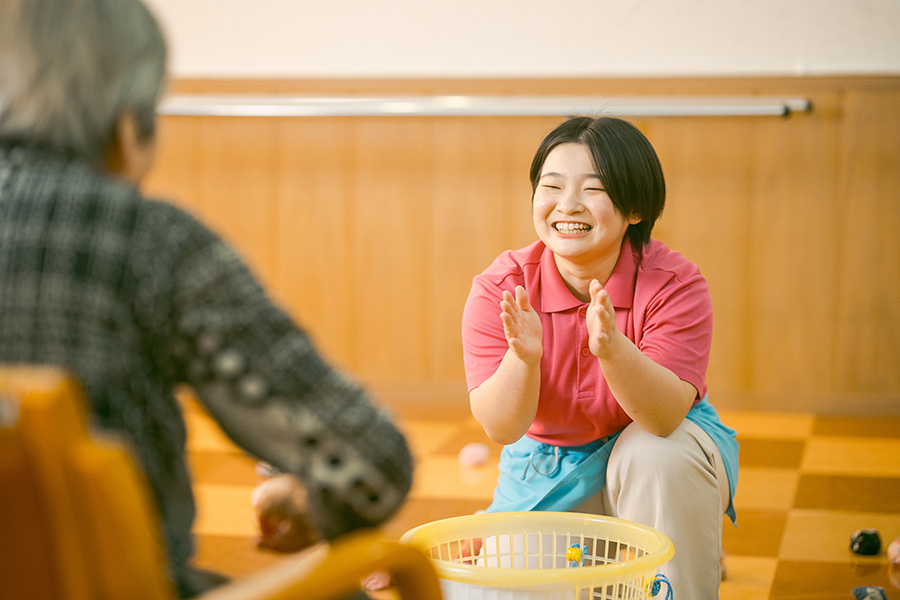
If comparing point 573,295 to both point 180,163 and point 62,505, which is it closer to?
point 62,505

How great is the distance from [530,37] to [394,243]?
777 millimetres

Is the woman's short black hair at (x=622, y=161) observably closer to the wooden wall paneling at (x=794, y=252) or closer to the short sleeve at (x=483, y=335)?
the short sleeve at (x=483, y=335)

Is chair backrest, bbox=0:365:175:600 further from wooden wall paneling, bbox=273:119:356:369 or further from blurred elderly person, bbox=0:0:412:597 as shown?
wooden wall paneling, bbox=273:119:356:369

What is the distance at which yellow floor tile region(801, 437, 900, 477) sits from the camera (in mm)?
2170

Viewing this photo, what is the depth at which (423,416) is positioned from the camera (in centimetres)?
278

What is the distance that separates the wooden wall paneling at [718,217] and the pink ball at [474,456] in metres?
0.92

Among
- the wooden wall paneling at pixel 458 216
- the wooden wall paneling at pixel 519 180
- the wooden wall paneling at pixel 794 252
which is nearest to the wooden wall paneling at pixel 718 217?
the wooden wall paneling at pixel 794 252

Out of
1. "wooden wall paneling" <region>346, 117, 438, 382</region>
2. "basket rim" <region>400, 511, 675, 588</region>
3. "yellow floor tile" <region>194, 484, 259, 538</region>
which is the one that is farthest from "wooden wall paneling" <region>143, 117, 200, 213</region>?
"basket rim" <region>400, 511, 675, 588</region>

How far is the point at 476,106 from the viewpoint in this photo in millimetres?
2828

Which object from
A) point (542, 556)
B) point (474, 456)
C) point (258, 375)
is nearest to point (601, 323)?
point (542, 556)

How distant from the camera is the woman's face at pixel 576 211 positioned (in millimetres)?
1227

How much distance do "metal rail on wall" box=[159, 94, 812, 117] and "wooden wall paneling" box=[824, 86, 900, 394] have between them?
0.20 meters

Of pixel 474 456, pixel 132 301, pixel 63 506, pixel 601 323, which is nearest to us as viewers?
pixel 63 506

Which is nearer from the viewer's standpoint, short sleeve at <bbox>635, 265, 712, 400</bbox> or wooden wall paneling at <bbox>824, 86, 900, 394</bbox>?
short sleeve at <bbox>635, 265, 712, 400</bbox>
